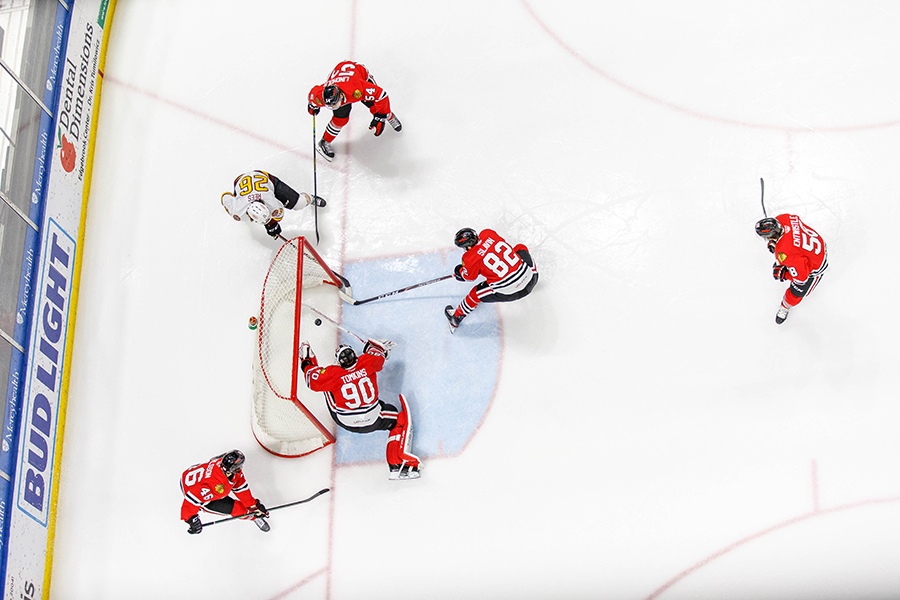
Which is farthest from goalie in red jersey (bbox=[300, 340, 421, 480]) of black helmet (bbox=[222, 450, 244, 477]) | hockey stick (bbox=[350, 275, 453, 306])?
black helmet (bbox=[222, 450, 244, 477])

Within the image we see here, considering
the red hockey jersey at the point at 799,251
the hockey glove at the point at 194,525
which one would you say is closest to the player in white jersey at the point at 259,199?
the hockey glove at the point at 194,525

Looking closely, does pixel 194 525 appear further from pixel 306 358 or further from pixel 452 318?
pixel 452 318

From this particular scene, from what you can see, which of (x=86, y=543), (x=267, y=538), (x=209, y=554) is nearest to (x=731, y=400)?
(x=267, y=538)

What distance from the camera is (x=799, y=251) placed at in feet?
12.9

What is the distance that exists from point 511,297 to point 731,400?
1.47 meters

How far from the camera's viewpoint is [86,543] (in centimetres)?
481

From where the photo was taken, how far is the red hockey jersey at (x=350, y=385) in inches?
164

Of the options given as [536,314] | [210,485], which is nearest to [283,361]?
[210,485]

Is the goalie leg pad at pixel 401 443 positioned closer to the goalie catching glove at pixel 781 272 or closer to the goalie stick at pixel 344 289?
the goalie stick at pixel 344 289

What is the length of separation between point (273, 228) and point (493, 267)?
5.22 ft

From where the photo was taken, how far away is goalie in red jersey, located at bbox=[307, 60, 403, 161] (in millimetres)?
4702

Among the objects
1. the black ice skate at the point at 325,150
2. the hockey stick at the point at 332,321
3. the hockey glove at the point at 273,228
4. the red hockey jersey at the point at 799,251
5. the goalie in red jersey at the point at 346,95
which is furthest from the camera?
the black ice skate at the point at 325,150

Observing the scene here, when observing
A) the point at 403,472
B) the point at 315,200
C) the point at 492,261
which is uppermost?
the point at 315,200

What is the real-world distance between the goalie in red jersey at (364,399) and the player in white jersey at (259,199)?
890 mm
